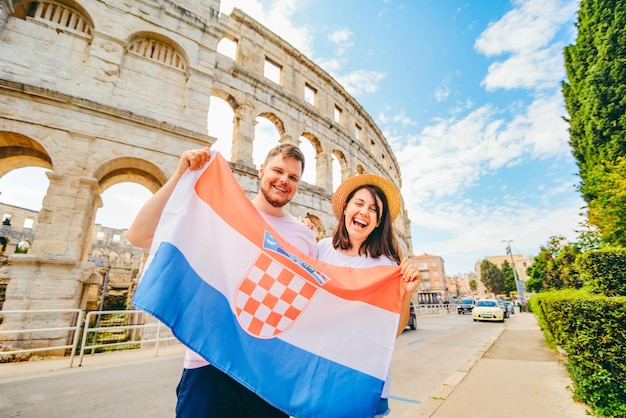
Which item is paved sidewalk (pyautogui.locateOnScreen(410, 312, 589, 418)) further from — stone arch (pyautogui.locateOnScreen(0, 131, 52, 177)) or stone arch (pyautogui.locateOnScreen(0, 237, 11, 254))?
stone arch (pyautogui.locateOnScreen(0, 237, 11, 254))

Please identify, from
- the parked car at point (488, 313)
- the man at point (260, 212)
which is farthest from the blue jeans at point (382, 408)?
the parked car at point (488, 313)

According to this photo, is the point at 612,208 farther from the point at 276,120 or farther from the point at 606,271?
the point at 276,120

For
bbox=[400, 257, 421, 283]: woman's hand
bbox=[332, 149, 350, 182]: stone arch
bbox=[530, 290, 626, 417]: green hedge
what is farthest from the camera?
bbox=[332, 149, 350, 182]: stone arch

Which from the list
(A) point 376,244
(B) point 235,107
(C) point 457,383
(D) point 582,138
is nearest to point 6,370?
(A) point 376,244

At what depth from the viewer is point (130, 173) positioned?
34.2 feet

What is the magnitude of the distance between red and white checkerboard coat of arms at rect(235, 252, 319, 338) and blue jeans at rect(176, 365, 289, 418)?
296 mm

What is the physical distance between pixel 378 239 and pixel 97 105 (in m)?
10.6

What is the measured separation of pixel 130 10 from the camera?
10125 mm

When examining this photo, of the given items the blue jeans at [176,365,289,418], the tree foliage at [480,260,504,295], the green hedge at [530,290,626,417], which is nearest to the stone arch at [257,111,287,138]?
the green hedge at [530,290,626,417]

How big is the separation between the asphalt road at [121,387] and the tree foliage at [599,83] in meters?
9.89

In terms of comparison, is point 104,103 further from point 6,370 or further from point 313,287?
point 313,287

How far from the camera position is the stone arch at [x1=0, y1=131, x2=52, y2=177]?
8.05 m

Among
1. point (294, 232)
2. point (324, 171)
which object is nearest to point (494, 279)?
point (324, 171)

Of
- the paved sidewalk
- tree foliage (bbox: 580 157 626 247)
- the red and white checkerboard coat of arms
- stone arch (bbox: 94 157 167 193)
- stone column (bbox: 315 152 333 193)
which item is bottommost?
the paved sidewalk
